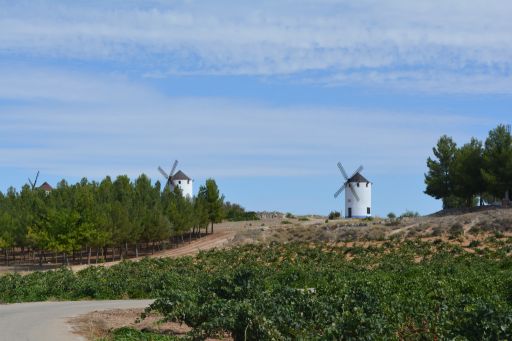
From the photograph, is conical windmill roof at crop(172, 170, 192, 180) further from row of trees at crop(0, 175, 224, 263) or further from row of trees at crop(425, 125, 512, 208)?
row of trees at crop(425, 125, 512, 208)

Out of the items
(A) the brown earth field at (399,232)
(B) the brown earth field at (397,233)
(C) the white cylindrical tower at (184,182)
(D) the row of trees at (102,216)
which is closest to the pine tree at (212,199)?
(D) the row of trees at (102,216)

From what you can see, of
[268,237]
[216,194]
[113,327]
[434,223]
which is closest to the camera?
[113,327]

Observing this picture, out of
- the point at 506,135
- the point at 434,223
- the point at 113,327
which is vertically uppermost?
the point at 506,135

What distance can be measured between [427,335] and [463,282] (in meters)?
10.2

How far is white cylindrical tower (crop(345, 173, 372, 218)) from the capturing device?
90.9m

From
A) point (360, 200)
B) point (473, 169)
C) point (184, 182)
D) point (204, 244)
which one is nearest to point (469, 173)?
point (473, 169)

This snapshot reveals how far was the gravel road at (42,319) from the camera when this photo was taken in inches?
613

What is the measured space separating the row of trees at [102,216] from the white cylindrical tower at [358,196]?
726 inches

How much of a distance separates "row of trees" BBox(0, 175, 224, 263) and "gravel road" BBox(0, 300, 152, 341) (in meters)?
38.1

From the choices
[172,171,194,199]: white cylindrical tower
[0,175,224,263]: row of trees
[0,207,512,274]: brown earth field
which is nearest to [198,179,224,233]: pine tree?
[0,175,224,263]: row of trees

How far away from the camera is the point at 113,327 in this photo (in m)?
17.1

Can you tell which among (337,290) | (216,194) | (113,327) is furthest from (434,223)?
(113,327)

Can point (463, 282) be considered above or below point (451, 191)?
below

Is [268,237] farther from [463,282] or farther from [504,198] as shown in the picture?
[463,282]
